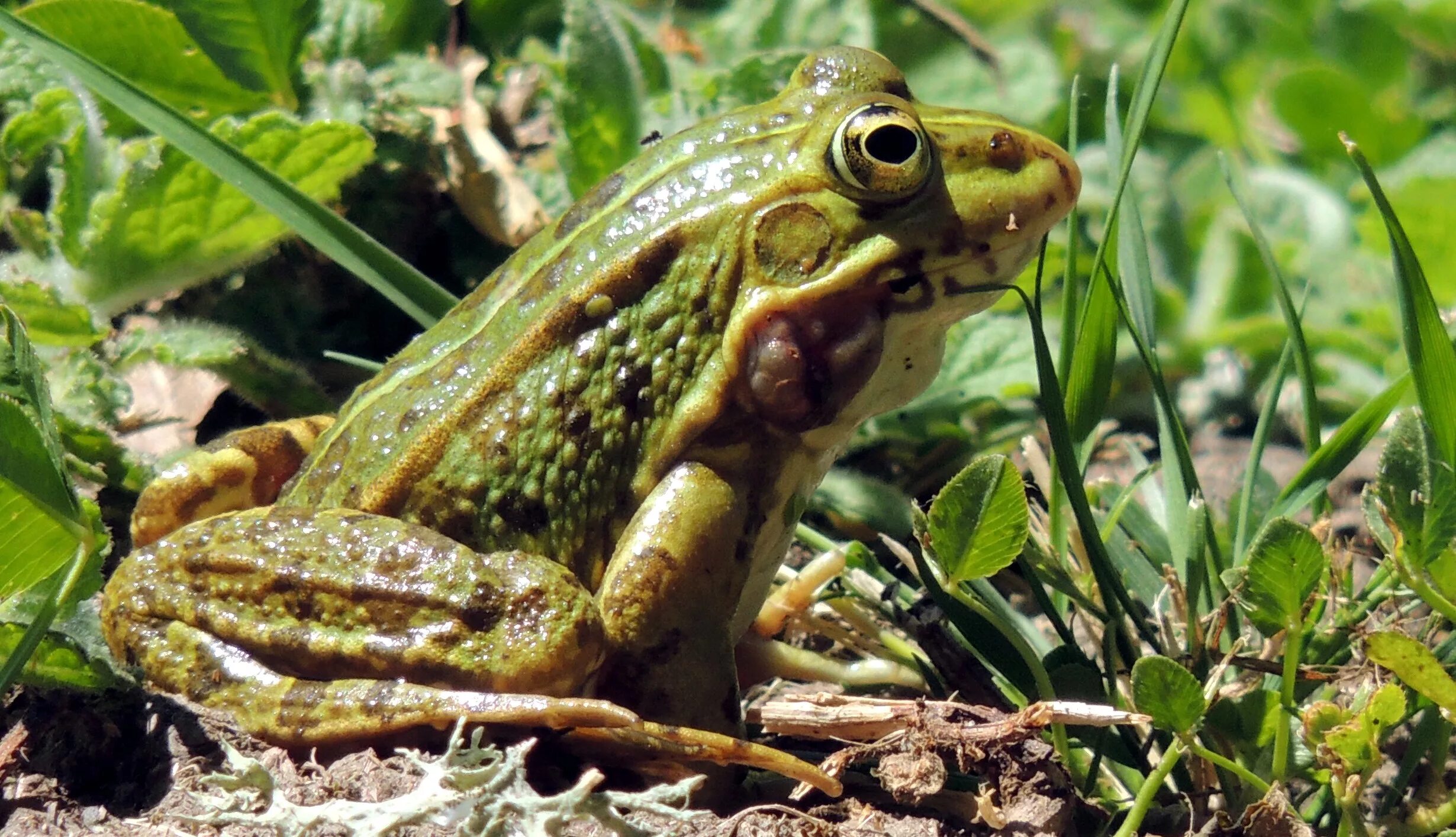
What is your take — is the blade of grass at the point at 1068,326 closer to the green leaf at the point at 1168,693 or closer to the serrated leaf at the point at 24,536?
the green leaf at the point at 1168,693

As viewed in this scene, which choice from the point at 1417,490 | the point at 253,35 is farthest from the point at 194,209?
the point at 1417,490

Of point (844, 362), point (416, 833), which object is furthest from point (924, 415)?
point (416, 833)

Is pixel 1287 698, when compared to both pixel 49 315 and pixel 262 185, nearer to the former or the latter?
pixel 262 185

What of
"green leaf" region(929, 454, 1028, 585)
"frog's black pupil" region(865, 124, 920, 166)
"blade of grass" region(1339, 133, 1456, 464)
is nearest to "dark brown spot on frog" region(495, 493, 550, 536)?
"green leaf" region(929, 454, 1028, 585)

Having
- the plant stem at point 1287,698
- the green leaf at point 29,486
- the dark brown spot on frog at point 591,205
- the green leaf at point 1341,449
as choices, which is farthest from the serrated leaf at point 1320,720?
the green leaf at point 29,486

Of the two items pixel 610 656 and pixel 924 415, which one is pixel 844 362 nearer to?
pixel 610 656

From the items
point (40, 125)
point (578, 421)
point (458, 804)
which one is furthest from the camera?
point (40, 125)

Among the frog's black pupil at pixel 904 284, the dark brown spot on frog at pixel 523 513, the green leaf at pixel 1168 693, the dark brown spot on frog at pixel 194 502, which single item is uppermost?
the frog's black pupil at pixel 904 284
